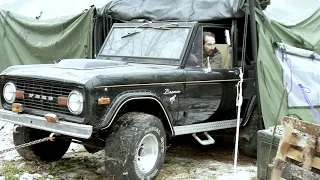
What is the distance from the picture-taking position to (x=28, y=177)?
17.8 feet

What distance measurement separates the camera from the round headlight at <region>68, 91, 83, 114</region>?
15.5 feet

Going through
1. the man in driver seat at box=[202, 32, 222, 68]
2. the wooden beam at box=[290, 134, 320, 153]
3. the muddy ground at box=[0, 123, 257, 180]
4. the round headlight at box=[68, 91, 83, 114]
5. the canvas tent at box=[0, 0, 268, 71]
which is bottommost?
the muddy ground at box=[0, 123, 257, 180]

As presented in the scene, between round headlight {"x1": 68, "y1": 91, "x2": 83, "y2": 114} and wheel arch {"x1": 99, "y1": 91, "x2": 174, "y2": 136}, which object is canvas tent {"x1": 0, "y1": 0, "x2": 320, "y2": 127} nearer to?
wheel arch {"x1": 99, "y1": 91, "x2": 174, "y2": 136}

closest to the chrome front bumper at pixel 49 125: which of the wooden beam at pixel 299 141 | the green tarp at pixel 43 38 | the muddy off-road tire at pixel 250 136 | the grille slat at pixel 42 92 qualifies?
the grille slat at pixel 42 92

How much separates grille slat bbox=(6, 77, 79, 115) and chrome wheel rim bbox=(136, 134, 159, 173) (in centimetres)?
90

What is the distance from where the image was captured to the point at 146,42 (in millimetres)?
6250

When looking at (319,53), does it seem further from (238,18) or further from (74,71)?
(74,71)

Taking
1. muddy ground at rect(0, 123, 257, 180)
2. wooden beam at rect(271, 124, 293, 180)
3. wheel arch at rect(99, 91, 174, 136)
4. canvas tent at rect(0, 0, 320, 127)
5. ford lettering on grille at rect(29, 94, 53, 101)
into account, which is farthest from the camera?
canvas tent at rect(0, 0, 320, 127)

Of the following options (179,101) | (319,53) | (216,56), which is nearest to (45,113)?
(179,101)

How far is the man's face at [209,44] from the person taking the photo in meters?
6.20

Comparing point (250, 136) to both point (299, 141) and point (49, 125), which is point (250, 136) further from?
point (49, 125)

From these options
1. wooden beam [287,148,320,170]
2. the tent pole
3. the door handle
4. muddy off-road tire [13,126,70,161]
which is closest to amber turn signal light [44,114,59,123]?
muddy off-road tire [13,126,70,161]

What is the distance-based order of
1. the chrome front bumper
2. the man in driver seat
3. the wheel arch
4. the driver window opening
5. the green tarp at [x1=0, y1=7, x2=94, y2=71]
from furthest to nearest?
the green tarp at [x1=0, y1=7, x2=94, y2=71] → the man in driver seat → the driver window opening → the wheel arch → the chrome front bumper

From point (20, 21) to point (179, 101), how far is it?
201 inches
